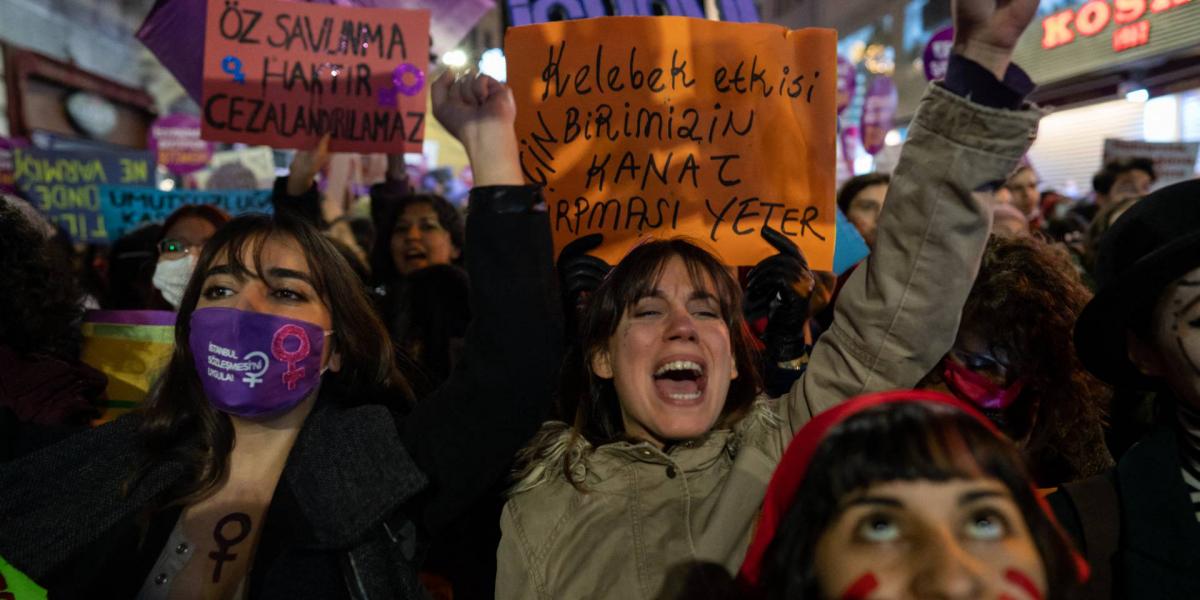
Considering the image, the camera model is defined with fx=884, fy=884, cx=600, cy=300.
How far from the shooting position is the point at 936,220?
182cm

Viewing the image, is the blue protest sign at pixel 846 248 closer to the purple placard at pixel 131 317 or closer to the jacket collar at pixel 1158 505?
the jacket collar at pixel 1158 505

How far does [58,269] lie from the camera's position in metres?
3.13

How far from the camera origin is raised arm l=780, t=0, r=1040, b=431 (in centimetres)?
174

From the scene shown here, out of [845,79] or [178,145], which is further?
[178,145]

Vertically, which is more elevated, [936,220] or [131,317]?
[936,220]

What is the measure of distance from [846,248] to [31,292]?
315 cm

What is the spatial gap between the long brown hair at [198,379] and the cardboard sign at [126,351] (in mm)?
988

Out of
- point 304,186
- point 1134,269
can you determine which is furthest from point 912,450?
point 304,186

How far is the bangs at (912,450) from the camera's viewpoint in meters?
1.25

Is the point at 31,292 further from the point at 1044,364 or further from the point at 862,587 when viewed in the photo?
the point at 1044,364

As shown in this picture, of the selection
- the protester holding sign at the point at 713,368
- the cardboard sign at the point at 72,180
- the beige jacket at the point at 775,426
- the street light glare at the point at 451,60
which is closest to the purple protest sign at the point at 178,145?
the cardboard sign at the point at 72,180

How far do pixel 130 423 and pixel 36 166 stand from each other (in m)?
6.55

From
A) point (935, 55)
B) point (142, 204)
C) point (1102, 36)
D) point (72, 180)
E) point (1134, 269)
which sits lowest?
point (142, 204)

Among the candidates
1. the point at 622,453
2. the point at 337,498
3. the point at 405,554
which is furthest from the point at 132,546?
the point at 622,453
